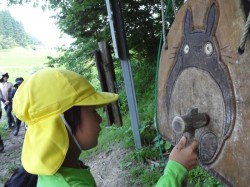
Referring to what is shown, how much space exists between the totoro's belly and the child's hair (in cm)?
49

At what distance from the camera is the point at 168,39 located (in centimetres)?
159

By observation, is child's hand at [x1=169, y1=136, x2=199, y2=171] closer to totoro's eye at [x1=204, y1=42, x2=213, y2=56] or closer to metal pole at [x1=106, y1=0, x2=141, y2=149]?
totoro's eye at [x1=204, y1=42, x2=213, y2=56]

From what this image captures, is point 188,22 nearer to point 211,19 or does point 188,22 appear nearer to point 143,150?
point 211,19

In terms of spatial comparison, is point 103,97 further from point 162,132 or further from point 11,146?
point 11,146

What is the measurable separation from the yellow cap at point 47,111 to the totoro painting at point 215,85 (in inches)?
16.6

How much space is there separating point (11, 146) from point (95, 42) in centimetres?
339

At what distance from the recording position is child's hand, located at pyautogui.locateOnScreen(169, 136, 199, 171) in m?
1.18

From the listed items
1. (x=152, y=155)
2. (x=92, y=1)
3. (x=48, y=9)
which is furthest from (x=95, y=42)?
(x=152, y=155)

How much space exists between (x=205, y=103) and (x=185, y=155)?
0.24m

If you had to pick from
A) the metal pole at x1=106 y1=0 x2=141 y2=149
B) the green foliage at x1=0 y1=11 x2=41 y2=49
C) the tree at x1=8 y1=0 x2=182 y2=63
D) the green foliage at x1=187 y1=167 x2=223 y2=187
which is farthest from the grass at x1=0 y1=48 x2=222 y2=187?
the green foliage at x1=0 y1=11 x2=41 y2=49

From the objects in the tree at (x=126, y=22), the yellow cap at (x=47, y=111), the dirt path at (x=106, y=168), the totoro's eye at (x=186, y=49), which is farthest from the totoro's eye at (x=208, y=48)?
the tree at (x=126, y=22)

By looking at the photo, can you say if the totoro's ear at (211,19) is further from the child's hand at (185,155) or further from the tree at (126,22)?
the tree at (126,22)

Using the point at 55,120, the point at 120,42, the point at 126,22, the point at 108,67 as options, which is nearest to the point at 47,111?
the point at 55,120

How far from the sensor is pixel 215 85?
3.90 feet
